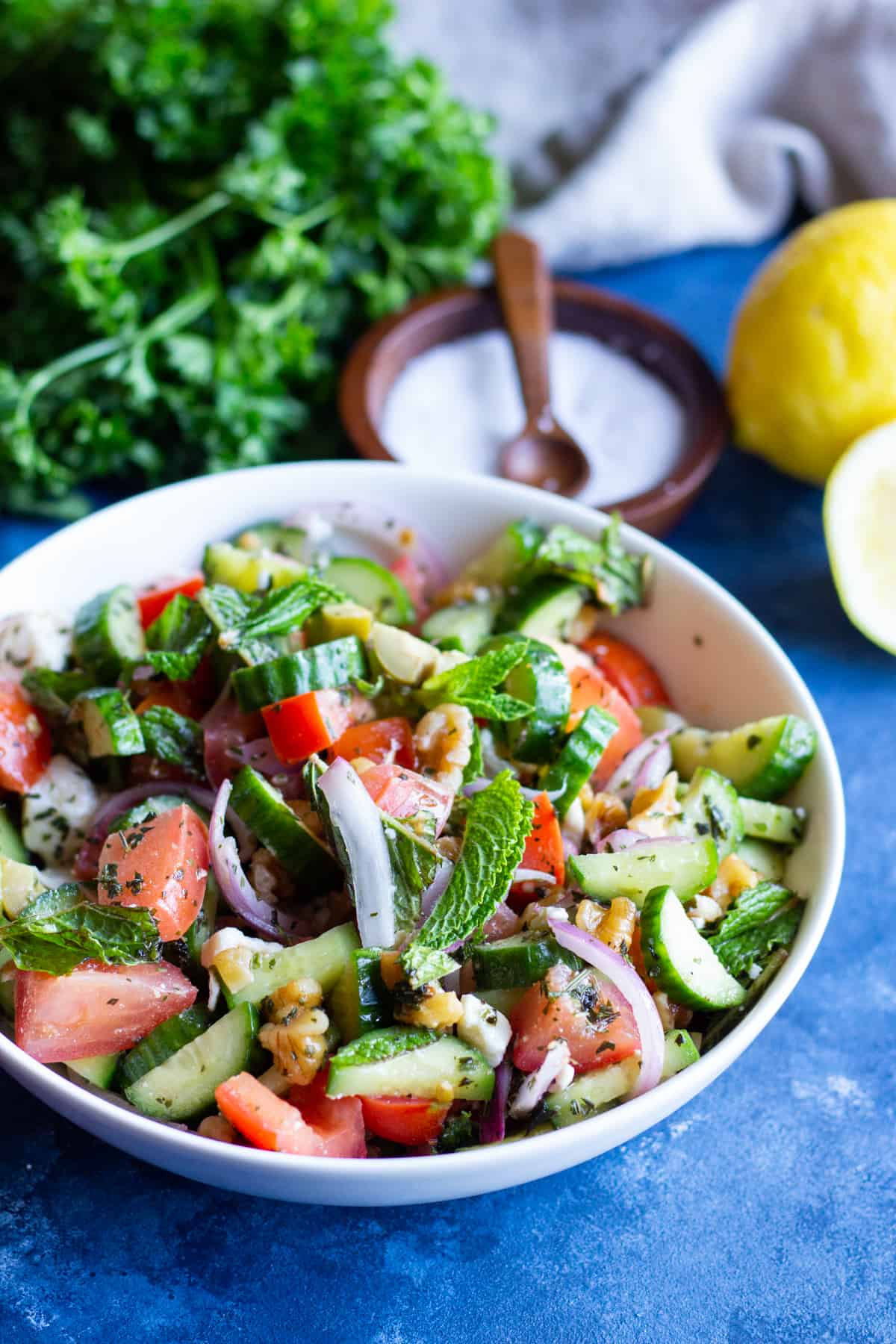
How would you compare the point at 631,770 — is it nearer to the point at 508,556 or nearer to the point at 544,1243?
the point at 508,556

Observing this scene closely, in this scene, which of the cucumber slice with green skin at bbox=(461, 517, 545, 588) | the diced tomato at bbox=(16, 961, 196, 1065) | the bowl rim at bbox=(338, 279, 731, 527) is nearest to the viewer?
the diced tomato at bbox=(16, 961, 196, 1065)

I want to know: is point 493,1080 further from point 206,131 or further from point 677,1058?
point 206,131

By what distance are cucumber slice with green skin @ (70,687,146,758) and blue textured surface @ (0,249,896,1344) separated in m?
0.69

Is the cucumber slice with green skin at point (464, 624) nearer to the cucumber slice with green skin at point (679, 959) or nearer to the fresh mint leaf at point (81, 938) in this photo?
the cucumber slice with green skin at point (679, 959)

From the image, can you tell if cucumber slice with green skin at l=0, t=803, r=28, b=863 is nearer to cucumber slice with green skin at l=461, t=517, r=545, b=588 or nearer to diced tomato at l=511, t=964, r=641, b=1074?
diced tomato at l=511, t=964, r=641, b=1074

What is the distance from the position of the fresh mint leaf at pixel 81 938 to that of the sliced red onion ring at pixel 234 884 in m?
0.18

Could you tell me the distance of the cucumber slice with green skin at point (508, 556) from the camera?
9.57 feet

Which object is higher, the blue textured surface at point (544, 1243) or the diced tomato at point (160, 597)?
the diced tomato at point (160, 597)

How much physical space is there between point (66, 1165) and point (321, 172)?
2981mm

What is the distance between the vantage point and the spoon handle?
3869 mm

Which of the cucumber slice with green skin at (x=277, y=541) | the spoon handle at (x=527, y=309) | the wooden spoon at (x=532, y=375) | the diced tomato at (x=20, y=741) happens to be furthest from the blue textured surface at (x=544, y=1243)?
the spoon handle at (x=527, y=309)

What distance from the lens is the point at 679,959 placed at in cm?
215

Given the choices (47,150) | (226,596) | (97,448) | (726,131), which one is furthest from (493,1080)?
(726,131)

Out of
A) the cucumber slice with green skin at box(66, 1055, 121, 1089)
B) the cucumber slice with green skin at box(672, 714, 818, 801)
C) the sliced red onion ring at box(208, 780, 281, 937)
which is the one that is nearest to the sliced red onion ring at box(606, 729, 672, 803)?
the cucumber slice with green skin at box(672, 714, 818, 801)
